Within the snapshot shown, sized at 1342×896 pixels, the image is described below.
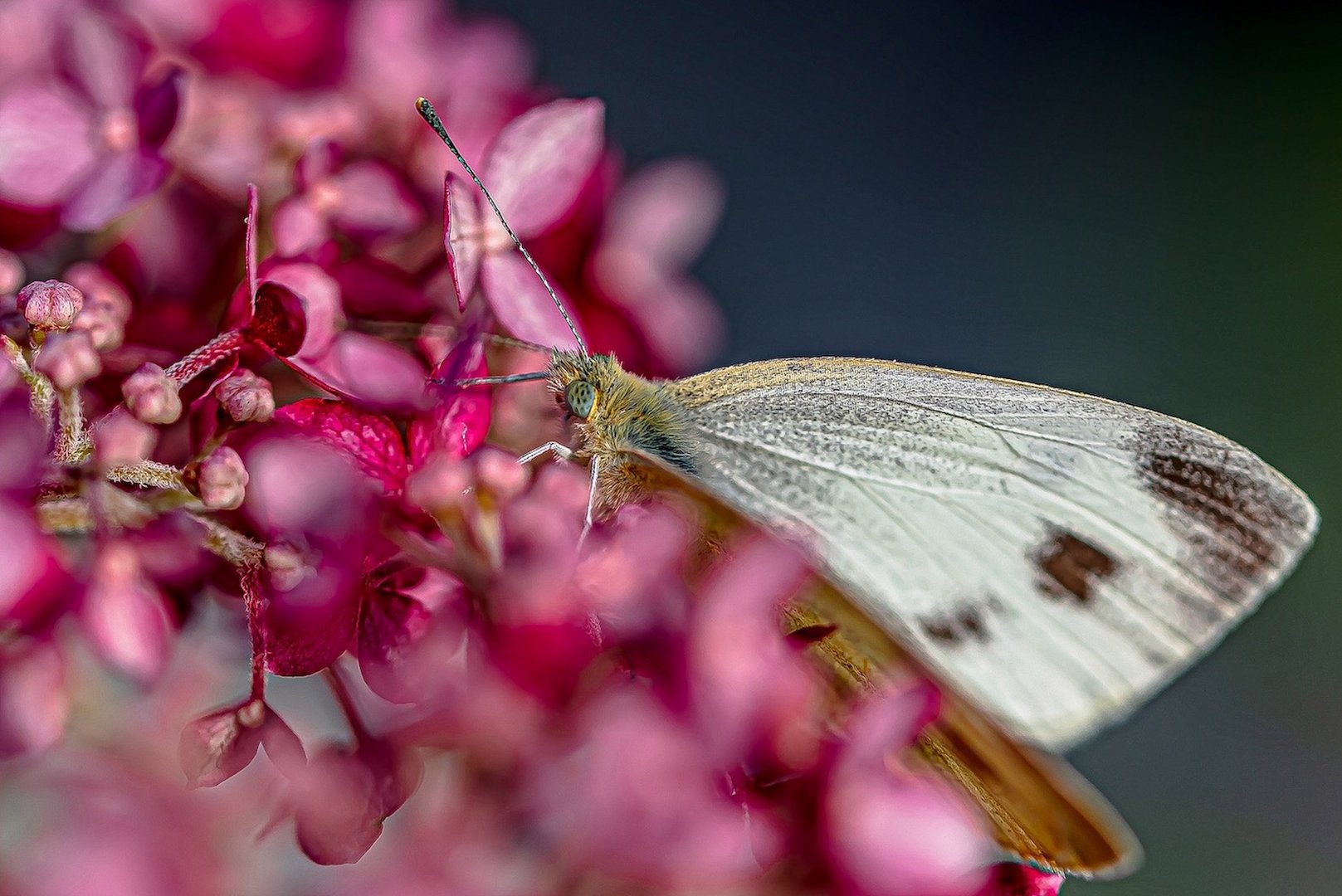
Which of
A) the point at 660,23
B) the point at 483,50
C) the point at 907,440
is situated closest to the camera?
the point at 907,440

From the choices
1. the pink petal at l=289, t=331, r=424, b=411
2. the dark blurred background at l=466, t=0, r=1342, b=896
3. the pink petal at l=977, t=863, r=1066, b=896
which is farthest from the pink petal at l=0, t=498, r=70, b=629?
the dark blurred background at l=466, t=0, r=1342, b=896

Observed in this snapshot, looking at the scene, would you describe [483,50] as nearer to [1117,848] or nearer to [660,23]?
[1117,848]

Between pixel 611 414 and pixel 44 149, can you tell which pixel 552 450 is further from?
pixel 44 149

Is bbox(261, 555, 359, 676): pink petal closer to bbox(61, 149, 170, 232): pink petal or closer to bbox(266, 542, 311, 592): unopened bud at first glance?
bbox(266, 542, 311, 592): unopened bud

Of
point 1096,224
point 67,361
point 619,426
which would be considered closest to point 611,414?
point 619,426

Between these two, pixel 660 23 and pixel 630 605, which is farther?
pixel 660 23

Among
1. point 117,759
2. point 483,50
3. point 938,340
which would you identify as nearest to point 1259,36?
point 938,340

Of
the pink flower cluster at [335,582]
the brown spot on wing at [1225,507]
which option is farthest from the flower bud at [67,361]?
the brown spot on wing at [1225,507]
